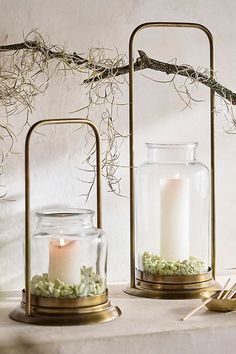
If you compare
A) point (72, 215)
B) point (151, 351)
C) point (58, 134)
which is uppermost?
point (58, 134)

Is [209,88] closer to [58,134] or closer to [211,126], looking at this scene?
[211,126]

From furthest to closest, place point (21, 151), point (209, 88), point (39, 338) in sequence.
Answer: point (209, 88), point (21, 151), point (39, 338)

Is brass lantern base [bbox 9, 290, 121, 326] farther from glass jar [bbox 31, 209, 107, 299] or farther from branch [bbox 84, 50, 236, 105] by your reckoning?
branch [bbox 84, 50, 236, 105]

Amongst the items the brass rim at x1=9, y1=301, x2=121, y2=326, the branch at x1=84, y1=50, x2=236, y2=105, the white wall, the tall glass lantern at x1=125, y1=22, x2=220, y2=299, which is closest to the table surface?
the brass rim at x1=9, y1=301, x2=121, y2=326

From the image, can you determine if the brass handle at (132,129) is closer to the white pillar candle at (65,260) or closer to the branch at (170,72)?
A: the branch at (170,72)

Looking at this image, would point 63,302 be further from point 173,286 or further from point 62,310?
point 173,286

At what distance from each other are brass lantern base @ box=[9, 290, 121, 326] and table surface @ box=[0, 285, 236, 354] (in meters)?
0.01

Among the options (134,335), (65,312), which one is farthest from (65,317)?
(134,335)

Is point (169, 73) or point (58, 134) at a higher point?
point (169, 73)

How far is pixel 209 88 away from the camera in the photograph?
1.48 meters

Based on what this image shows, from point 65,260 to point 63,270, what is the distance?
0.6 inches

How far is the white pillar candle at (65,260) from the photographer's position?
45.4 inches

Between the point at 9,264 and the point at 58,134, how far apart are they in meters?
0.24

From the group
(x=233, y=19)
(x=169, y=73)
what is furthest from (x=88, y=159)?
(x=233, y=19)
